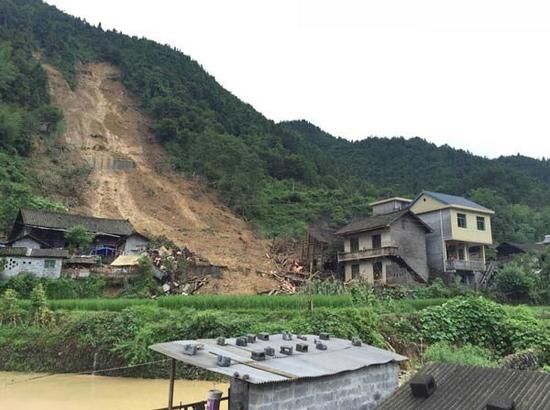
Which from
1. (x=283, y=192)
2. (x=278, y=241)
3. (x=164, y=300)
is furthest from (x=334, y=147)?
(x=164, y=300)

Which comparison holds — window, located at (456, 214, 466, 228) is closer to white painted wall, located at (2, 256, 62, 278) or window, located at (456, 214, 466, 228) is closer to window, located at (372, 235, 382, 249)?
window, located at (372, 235, 382, 249)

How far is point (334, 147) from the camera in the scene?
89000mm

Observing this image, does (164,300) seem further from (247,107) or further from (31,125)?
(247,107)

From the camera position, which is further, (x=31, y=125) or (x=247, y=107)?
(x=247, y=107)

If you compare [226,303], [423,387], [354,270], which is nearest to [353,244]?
[354,270]

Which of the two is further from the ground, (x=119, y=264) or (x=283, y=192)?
(x=283, y=192)

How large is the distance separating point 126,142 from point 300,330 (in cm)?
4571

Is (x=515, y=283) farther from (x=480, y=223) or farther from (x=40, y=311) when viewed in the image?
(x=40, y=311)

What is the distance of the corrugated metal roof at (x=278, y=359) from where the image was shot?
7.87m

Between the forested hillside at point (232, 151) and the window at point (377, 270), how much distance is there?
1188 cm

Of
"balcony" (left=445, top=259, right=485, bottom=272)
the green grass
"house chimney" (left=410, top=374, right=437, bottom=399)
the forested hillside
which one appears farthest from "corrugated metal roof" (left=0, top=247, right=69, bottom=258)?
"house chimney" (left=410, top=374, right=437, bottom=399)

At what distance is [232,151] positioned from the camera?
5191 centimetres

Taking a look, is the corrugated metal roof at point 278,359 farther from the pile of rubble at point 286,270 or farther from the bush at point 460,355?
the pile of rubble at point 286,270

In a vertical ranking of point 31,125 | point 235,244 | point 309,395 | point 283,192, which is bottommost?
point 309,395
